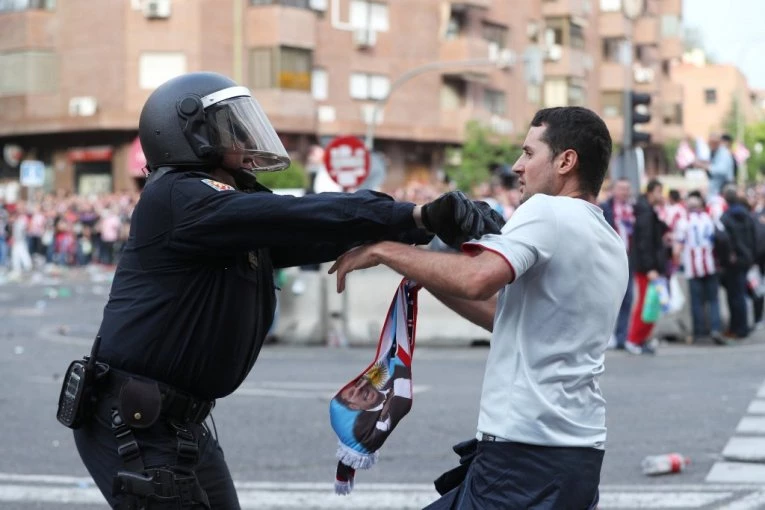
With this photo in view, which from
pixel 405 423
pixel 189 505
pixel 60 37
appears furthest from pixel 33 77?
pixel 189 505

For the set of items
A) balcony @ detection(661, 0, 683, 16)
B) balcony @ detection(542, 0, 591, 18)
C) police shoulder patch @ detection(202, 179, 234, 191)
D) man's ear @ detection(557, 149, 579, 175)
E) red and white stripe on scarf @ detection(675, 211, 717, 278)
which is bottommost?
red and white stripe on scarf @ detection(675, 211, 717, 278)

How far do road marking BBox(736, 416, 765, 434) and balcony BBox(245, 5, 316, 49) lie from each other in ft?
126

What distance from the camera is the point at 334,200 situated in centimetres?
367

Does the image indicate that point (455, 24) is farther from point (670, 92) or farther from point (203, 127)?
point (203, 127)

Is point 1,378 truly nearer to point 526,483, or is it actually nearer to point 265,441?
point 265,441

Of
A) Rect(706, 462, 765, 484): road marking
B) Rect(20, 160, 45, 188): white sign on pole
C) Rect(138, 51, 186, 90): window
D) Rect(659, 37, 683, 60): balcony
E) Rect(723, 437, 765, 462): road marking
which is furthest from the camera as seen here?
Rect(659, 37, 683, 60): balcony

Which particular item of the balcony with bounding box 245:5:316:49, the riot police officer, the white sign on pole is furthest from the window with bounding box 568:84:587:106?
the riot police officer

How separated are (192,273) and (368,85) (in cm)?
4780

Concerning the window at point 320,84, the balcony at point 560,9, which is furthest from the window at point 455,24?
the balcony at point 560,9

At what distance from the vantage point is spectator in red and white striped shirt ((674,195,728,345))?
54.8 feet

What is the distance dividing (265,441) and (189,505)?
552 cm

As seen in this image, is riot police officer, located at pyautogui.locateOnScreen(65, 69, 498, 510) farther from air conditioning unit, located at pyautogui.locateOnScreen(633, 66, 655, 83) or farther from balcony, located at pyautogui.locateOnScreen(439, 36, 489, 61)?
air conditioning unit, located at pyautogui.locateOnScreen(633, 66, 655, 83)

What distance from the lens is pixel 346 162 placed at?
1845 centimetres

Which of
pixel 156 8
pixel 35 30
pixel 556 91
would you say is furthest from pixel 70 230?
pixel 556 91
